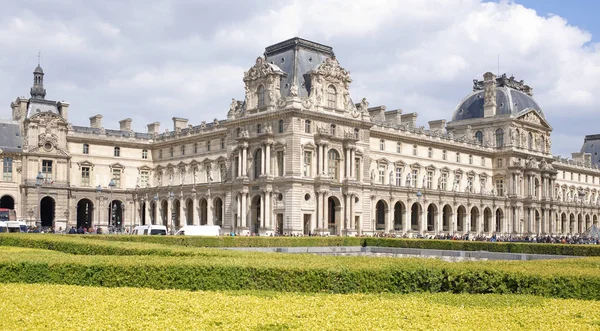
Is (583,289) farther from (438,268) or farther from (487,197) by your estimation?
(487,197)

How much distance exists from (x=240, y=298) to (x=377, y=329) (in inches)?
190

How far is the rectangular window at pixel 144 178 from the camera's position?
93.7m

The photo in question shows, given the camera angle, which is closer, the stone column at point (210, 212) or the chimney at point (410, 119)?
the stone column at point (210, 212)

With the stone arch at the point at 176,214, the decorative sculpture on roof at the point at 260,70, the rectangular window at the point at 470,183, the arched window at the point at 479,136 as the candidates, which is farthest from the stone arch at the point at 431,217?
the stone arch at the point at 176,214

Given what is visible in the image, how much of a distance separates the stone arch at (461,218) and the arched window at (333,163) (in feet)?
92.7

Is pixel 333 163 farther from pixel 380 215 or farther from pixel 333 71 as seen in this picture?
pixel 380 215

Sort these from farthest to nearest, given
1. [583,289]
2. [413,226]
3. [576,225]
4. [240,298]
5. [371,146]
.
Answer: [576,225]
[413,226]
[371,146]
[583,289]
[240,298]

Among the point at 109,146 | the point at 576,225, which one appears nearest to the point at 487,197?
the point at 576,225

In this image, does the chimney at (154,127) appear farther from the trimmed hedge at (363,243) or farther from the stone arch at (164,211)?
the trimmed hedge at (363,243)

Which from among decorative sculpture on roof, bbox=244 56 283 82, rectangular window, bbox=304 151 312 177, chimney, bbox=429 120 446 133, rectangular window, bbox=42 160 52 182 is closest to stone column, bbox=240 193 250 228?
rectangular window, bbox=304 151 312 177

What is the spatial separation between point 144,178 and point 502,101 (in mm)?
55230

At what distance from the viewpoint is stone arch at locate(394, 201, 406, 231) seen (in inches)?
3255

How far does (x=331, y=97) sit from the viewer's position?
70688 millimetres

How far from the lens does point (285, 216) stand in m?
65.8
